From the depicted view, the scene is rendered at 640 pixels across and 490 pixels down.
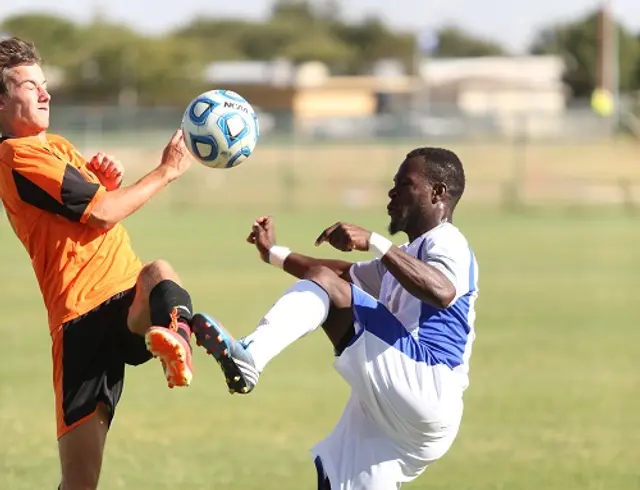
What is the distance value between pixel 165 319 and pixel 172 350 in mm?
240

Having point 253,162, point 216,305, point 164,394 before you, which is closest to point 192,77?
point 253,162

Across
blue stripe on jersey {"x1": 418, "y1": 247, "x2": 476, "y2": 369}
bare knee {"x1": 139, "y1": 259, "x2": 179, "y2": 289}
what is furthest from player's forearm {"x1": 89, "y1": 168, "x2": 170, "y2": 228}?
blue stripe on jersey {"x1": 418, "y1": 247, "x2": 476, "y2": 369}

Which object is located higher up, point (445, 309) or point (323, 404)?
point (445, 309)

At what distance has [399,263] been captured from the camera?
18.7 ft

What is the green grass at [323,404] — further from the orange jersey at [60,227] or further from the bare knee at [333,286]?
the bare knee at [333,286]

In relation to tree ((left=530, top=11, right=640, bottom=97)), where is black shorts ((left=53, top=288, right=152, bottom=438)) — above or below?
above

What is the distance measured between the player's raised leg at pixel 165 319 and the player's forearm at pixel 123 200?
→ 0.28m

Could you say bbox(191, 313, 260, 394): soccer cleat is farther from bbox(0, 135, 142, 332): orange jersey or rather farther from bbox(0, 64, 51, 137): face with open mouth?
bbox(0, 64, 51, 137): face with open mouth

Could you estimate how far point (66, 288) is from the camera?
6148 mm

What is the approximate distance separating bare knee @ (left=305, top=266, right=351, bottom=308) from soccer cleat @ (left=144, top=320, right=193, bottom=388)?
662 mm

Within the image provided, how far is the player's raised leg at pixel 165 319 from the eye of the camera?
5.51 meters

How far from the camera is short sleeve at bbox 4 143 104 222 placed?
5992 millimetres

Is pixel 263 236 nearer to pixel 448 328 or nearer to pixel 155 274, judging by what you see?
pixel 155 274

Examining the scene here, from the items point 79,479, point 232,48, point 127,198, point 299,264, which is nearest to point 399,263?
point 299,264
